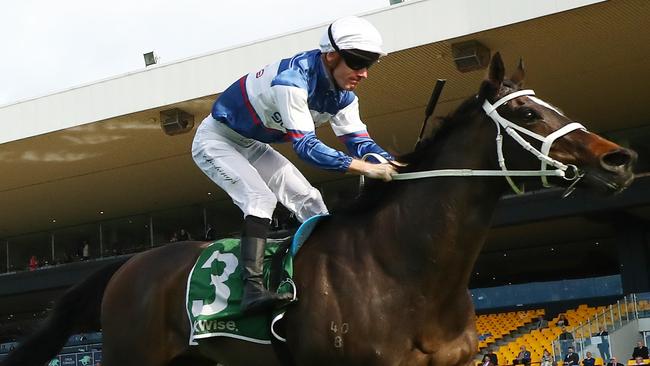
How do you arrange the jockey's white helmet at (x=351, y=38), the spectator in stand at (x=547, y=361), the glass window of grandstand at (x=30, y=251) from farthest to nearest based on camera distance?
the glass window of grandstand at (x=30, y=251)
the spectator in stand at (x=547, y=361)
the jockey's white helmet at (x=351, y=38)

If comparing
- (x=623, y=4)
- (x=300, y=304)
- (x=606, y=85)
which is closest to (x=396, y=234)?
(x=300, y=304)

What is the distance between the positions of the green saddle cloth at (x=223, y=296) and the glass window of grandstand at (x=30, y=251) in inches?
863

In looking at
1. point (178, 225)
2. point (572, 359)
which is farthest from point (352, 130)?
point (178, 225)

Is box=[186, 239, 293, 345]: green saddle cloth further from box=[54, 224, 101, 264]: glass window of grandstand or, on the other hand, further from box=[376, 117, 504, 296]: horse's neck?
box=[54, 224, 101, 264]: glass window of grandstand

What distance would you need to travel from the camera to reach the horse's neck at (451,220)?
414 centimetres

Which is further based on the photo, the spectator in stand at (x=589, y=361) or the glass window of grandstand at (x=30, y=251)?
the glass window of grandstand at (x=30, y=251)

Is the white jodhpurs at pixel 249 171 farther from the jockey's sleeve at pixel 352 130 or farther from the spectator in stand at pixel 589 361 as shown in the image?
the spectator in stand at pixel 589 361

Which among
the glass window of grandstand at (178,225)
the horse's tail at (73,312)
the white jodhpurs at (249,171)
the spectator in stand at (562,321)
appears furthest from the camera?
the glass window of grandstand at (178,225)

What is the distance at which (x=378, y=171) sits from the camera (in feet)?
14.1

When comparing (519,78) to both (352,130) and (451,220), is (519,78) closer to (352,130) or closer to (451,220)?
→ (451,220)

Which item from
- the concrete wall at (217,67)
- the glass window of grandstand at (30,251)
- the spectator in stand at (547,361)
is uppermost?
the concrete wall at (217,67)

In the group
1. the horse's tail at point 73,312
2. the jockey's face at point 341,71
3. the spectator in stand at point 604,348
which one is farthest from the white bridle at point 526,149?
the spectator in stand at point 604,348

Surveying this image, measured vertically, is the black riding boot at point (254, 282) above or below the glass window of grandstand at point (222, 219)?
above

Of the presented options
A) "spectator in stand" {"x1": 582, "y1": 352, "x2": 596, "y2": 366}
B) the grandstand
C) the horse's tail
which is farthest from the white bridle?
"spectator in stand" {"x1": 582, "y1": 352, "x2": 596, "y2": 366}
